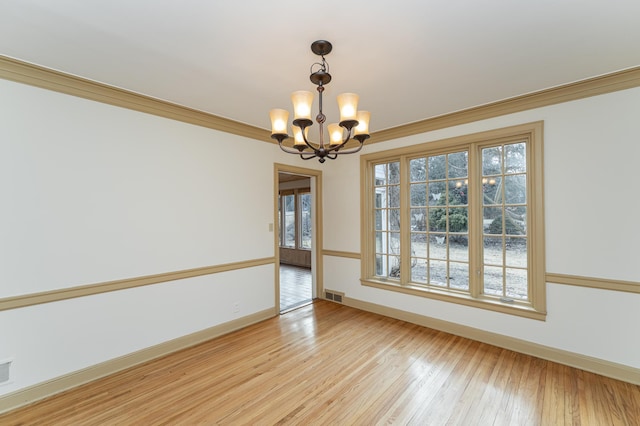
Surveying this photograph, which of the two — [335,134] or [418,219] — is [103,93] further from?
[418,219]

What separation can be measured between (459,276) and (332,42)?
3.10m

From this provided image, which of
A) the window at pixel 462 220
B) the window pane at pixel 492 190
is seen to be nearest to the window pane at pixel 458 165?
the window at pixel 462 220

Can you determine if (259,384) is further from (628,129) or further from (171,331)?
(628,129)

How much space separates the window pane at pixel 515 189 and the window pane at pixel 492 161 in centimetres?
15

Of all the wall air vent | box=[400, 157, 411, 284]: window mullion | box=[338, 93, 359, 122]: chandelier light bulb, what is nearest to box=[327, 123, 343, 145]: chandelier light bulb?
box=[338, 93, 359, 122]: chandelier light bulb

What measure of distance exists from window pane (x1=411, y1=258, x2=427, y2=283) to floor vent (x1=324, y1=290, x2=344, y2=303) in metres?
1.27

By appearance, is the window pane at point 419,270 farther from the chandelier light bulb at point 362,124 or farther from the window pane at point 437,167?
the chandelier light bulb at point 362,124

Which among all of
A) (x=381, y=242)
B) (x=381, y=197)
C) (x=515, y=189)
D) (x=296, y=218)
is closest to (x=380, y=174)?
(x=381, y=197)

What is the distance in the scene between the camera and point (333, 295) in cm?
474

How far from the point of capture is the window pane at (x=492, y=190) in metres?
3.27

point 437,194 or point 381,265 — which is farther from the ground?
point 437,194

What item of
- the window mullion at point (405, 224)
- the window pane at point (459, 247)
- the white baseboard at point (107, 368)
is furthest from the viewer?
the window mullion at point (405, 224)

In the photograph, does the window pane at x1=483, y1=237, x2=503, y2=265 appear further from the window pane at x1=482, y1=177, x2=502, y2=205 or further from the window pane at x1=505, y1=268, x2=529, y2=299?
the window pane at x1=482, y1=177, x2=502, y2=205

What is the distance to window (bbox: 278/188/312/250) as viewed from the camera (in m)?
7.95
